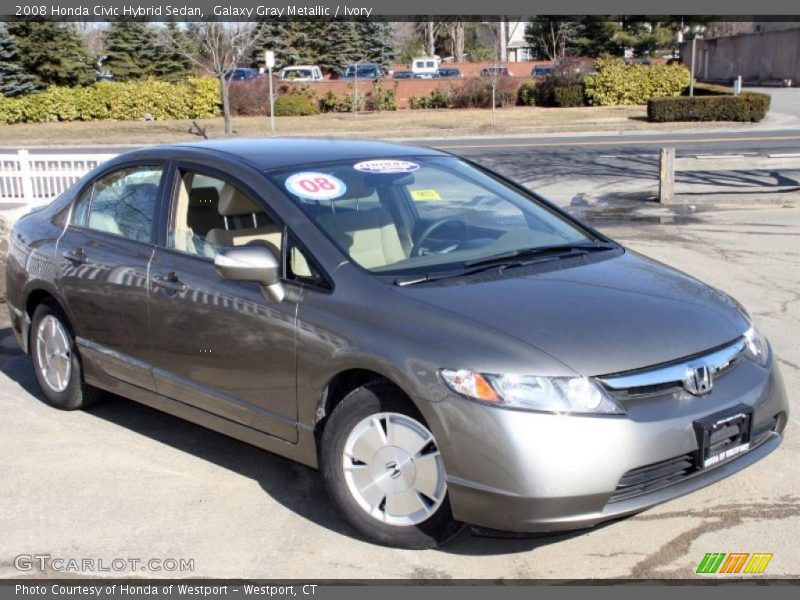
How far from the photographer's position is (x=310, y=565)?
3.90 metres

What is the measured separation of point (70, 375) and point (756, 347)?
384 cm

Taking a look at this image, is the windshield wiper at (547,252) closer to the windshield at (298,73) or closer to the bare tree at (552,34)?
the windshield at (298,73)

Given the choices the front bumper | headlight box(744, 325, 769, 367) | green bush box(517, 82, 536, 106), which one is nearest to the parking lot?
the front bumper

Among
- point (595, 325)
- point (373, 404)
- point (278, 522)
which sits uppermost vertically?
point (595, 325)

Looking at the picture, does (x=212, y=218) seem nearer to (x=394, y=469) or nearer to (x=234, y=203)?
(x=234, y=203)

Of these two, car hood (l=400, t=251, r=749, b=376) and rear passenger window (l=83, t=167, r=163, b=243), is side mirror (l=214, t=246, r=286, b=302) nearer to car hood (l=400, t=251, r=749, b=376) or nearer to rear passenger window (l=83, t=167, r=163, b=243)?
car hood (l=400, t=251, r=749, b=376)

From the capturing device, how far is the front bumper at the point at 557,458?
3.49m

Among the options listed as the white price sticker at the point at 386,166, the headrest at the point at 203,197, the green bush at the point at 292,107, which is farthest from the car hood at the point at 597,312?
the green bush at the point at 292,107

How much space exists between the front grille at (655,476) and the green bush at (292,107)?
3940 cm

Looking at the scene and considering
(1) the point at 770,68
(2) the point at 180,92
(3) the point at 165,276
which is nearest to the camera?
(3) the point at 165,276

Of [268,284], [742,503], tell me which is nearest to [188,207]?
[268,284]

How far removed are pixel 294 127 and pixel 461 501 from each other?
3317 centimetres

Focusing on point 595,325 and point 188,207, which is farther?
point 188,207

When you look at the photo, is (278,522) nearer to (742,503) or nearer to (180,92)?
(742,503)
